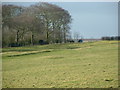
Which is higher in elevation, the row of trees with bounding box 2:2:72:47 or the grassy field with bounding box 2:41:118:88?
the row of trees with bounding box 2:2:72:47

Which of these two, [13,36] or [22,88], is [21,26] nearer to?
Answer: [13,36]

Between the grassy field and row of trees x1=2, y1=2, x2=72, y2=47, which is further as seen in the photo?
row of trees x1=2, y1=2, x2=72, y2=47

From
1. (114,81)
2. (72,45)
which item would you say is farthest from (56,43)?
(114,81)

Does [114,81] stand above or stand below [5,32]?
below

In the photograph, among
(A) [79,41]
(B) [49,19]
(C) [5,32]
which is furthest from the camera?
(A) [79,41]

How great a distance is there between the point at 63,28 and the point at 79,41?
894cm

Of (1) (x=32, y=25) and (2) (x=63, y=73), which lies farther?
(1) (x=32, y=25)

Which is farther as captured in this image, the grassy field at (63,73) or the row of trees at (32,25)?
the row of trees at (32,25)

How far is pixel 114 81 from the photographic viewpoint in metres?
5.98

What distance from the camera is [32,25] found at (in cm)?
2642

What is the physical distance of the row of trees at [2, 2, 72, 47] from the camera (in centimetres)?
2048

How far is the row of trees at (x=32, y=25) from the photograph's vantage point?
20.5m

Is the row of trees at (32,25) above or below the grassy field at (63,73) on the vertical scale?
above

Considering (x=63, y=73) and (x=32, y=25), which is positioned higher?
(x=32, y=25)
